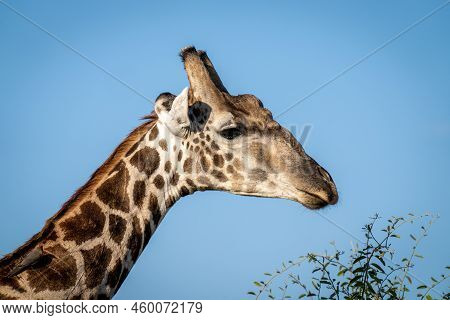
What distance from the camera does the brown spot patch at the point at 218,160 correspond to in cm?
838

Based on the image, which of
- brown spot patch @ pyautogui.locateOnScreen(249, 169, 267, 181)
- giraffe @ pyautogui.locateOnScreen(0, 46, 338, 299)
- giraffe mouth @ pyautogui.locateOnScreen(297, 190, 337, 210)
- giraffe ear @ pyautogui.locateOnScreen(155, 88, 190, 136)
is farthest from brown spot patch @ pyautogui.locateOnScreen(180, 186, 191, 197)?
giraffe mouth @ pyautogui.locateOnScreen(297, 190, 337, 210)

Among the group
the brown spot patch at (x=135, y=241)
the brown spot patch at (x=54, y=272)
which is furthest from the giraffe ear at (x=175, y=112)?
the brown spot patch at (x=54, y=272)

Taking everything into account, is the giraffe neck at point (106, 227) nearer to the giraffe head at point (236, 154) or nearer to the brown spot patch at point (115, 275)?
the brown spot patch at point (115, 275)

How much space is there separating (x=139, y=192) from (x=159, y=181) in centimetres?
29

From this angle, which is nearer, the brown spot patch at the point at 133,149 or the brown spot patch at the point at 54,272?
the brown spot patch at the point at 54,272

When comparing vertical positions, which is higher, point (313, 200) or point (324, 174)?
point (324, 174)

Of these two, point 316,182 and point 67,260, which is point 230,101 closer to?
point 316,182

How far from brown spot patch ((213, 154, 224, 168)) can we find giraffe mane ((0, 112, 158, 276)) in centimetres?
88

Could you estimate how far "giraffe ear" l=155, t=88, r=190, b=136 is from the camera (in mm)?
8141

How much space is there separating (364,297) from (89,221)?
120 inches

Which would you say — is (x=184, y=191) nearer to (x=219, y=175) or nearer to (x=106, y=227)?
(x=219, y=175)

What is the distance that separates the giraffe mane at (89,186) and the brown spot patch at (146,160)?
19 cm

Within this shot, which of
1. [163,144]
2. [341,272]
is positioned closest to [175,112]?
[163,144]

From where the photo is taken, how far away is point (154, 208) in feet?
26.2
